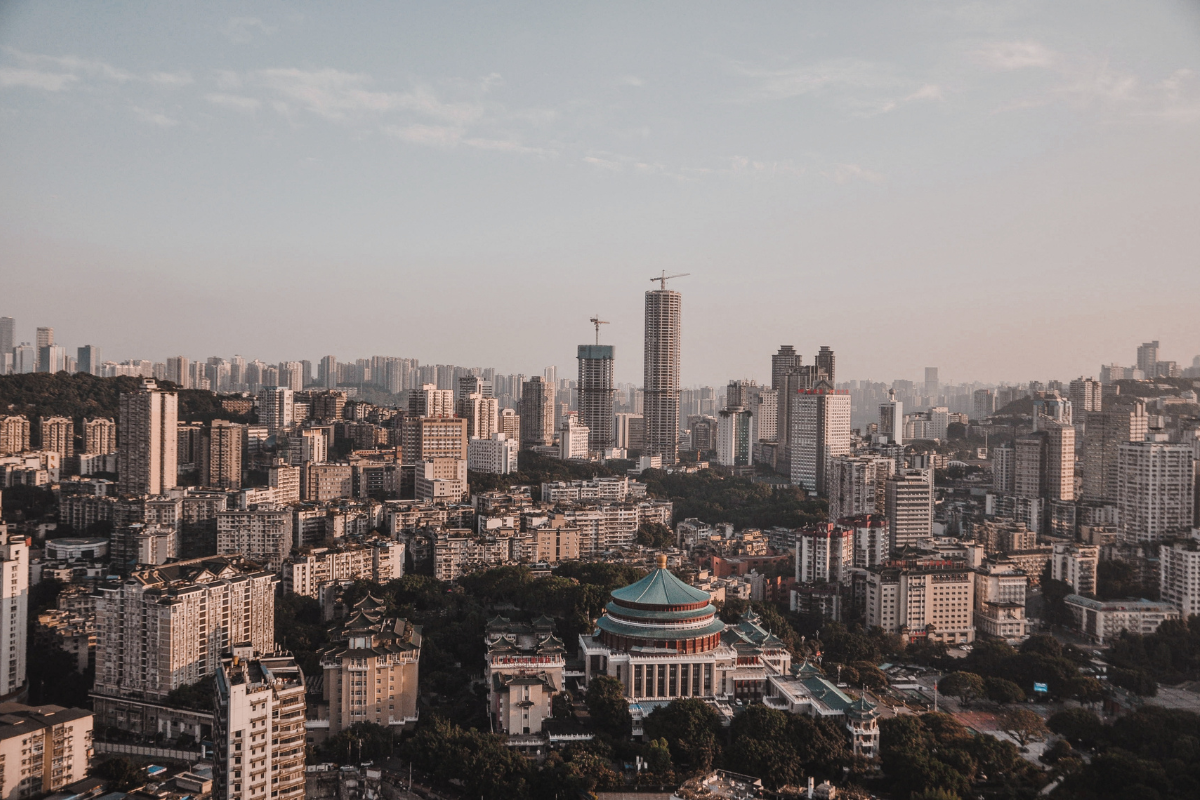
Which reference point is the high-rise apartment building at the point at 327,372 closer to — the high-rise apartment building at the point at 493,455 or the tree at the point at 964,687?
the high-rise apartment building at the point at 493,455

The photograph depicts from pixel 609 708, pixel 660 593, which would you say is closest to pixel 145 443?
pixel 660 593

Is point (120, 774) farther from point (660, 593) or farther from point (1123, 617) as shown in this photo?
point (1123, 617)

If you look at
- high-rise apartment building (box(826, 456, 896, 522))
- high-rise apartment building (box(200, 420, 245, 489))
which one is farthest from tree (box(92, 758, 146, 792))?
high-rise apartment building (box(826, 456, 896, 522))

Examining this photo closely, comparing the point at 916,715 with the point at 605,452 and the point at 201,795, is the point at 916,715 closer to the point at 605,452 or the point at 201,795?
the point at 201,795

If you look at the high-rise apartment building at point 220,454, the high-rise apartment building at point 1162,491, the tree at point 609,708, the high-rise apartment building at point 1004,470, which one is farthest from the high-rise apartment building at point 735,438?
the tree at point 609,708

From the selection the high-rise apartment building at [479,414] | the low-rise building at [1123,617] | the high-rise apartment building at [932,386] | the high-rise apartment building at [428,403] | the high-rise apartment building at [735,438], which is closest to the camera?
the low-rise building at [1123,617]

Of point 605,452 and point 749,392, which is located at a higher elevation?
point 749,392

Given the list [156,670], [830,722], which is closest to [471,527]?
[156,670]
